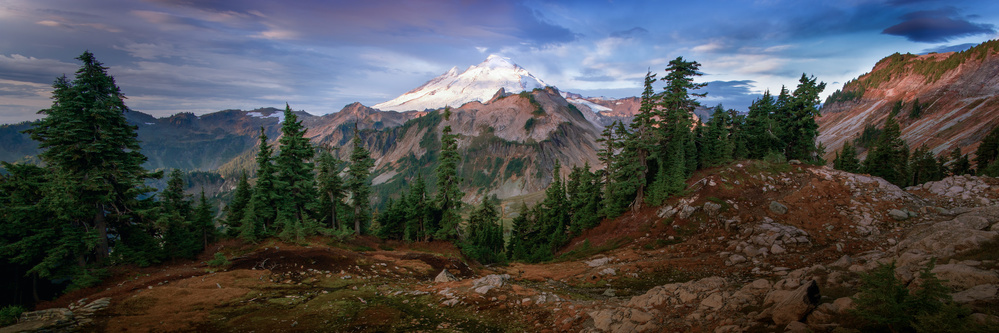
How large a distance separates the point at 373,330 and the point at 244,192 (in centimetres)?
2963

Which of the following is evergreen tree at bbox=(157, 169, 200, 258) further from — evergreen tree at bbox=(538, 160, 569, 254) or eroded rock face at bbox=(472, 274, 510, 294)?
evergreen tree at bbox=(538, 160, 569, 254)

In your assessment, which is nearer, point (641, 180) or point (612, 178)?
point (641, 180)

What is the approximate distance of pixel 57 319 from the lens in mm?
12211

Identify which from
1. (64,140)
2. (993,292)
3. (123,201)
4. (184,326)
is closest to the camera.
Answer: (993,292)

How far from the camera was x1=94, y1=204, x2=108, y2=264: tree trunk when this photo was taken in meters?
21.3

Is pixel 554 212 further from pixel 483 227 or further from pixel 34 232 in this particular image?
Answer: pixel 34 232

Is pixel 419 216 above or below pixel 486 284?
below

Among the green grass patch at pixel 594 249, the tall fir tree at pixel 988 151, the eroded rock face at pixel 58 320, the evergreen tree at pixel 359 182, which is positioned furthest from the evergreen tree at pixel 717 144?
the tall fir tree at pixel 988 151

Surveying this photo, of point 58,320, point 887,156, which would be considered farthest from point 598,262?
point 887,156

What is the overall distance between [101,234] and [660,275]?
34.0 metres

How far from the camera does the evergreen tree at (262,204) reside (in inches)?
1120

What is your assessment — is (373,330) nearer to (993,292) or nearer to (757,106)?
(993,292)

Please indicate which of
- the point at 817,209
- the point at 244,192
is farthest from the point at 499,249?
the point at 817,209

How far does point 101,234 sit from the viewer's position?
22.0 metres
